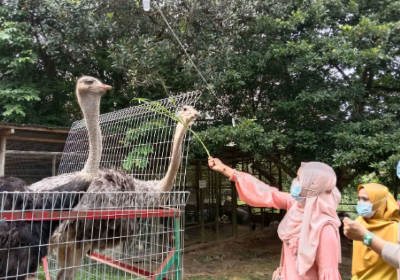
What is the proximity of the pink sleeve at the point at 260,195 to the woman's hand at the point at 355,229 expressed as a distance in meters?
0.42

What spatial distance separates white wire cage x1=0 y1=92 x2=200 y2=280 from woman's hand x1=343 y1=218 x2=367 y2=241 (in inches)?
46.5

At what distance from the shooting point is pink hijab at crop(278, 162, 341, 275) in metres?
1.74

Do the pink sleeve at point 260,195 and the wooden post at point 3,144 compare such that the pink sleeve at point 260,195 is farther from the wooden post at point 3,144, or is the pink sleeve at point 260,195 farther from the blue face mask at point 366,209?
the wooden post at point 3,144

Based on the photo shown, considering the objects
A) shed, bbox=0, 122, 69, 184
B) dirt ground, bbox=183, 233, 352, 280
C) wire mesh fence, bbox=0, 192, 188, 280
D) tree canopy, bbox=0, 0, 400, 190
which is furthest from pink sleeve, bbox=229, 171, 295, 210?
dirt ground, bbox=183, 233, 352, 280

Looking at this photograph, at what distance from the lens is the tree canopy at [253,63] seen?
199 inches

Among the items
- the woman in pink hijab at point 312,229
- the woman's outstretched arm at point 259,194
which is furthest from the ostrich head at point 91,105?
the woman in pink hijab at point 312,229

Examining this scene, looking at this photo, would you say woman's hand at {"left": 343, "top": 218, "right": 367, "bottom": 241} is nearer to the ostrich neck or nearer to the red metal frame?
the red metal frame

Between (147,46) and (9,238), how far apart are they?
364 centimetres

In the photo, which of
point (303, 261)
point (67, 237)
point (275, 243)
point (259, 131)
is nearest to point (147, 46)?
point (259, 131)

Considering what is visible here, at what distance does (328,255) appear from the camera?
1.70 m

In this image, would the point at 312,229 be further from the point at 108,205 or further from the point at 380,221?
the point at 108,205

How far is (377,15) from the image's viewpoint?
5.75 m

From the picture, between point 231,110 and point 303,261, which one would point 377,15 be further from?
point 303,261

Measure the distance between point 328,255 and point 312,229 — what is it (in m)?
0.14
